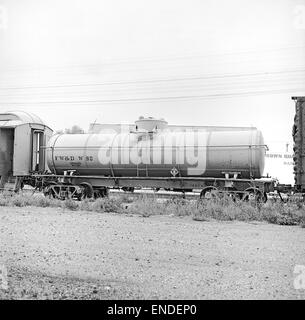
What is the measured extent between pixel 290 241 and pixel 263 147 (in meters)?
7.48

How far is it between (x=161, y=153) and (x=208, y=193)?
2.32 m

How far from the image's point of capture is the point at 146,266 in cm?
584

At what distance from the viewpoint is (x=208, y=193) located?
15.0m

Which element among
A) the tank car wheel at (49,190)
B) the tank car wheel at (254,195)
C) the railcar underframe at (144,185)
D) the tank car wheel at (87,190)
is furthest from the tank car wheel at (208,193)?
the tank car wheel at (49,190)

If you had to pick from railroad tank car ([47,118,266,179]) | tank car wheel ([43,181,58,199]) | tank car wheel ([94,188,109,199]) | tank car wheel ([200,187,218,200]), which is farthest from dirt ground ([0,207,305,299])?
tank car wheel ([43,181,58,199])

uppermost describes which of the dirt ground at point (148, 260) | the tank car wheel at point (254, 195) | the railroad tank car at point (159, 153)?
the railroad tank car at point (159, 153)

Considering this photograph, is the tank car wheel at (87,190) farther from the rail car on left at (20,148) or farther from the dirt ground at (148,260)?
the dirt ground at (148,260)

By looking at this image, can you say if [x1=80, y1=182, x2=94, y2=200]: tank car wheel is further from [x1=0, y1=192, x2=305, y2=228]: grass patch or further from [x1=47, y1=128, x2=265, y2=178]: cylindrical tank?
[x1=0, y1=192, x2=305, y2=228]: grass patch

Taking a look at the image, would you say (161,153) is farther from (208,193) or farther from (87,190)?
(87,190)

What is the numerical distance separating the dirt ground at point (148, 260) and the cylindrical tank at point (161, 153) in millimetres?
5233

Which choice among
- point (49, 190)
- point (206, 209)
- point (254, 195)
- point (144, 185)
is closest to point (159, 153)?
point (144, 185)

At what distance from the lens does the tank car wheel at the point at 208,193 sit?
578 inches

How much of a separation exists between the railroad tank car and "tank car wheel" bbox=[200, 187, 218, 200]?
1.96 ft
